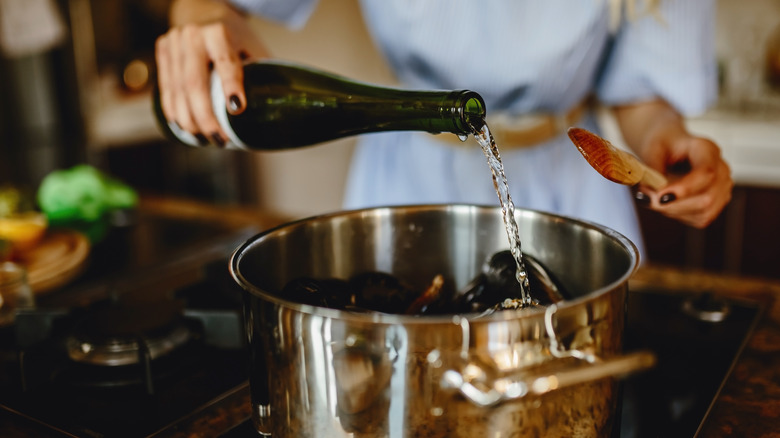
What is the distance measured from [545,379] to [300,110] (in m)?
0.50

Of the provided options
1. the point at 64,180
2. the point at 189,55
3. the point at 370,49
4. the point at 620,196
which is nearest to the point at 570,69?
the point at 620,196

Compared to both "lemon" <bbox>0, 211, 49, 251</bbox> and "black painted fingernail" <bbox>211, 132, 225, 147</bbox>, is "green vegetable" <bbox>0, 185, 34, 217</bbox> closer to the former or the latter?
"lemon" <bbox>0, 211, 49, 251</bbox>

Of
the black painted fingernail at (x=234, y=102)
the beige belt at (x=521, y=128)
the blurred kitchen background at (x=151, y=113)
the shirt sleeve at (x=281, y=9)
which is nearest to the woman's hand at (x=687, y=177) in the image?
the beige belt at (x=521, y=128)

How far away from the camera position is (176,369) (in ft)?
1.98

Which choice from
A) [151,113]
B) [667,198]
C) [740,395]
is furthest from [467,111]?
[151,113]

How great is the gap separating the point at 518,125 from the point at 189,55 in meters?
0.57

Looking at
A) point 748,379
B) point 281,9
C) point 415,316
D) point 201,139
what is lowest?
point 748,379

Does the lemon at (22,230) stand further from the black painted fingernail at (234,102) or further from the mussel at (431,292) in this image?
the mussel at (431,292)

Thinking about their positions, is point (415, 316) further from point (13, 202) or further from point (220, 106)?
point (13, 202)

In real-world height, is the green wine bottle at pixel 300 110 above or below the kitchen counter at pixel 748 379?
above

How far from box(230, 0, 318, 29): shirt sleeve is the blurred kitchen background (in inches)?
58.7

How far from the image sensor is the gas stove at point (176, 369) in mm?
535

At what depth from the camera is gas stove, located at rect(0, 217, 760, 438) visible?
535 millimetres

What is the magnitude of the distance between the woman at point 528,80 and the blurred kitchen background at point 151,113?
1128mm
